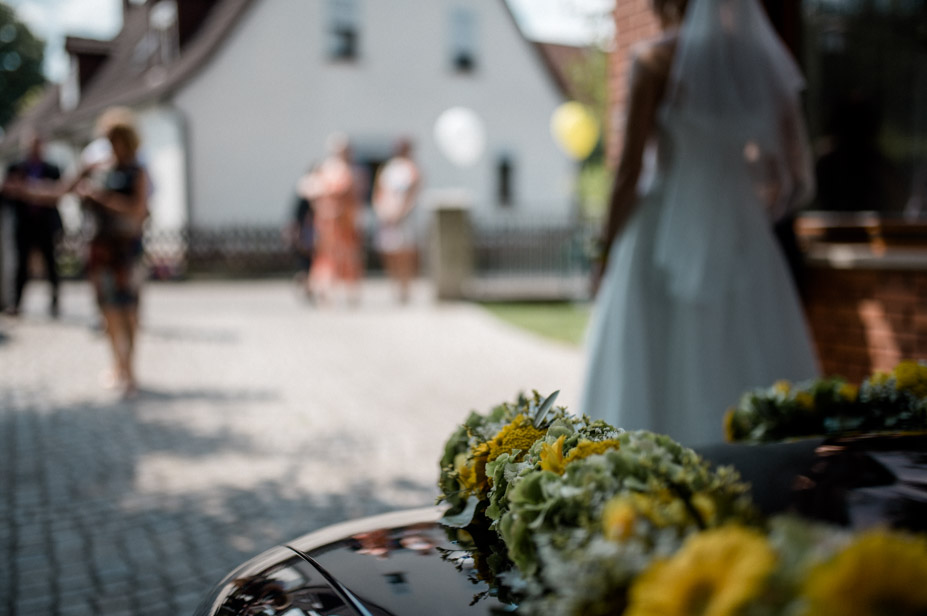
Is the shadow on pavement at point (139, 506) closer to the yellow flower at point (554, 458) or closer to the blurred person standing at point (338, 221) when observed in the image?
the yellow flower at point (554, 458)

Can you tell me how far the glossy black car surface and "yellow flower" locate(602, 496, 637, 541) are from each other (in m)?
0.32

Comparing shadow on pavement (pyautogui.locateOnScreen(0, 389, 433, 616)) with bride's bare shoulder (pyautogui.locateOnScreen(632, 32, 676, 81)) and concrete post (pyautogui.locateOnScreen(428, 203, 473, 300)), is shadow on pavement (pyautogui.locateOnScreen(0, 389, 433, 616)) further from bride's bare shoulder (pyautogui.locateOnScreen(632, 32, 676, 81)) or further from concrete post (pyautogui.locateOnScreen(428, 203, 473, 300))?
concrete post (pyautogui.locateOnScreen(428, 203, 473, 300))

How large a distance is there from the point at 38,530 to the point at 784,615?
3.99m

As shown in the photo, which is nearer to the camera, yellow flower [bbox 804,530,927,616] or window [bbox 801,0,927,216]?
→ yellow flower [bbox 804,530,927,616]

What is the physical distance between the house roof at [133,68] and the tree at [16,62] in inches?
80.8

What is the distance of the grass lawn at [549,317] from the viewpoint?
35.0 feet

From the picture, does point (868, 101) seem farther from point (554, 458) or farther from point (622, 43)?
point (554, 458)

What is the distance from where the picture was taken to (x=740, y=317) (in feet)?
11.9

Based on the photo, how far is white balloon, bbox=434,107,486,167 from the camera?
24844 mm

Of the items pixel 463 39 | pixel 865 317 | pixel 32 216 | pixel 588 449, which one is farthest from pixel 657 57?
pixel 463 39

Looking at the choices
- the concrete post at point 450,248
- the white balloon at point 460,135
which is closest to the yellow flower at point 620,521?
the concrete post at point 450,248

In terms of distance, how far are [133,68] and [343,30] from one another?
742 centimetres

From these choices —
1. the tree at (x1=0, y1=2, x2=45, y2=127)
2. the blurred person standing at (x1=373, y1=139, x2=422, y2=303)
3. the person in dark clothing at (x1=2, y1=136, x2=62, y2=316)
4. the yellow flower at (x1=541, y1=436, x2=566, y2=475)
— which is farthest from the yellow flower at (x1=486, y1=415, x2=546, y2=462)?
the tree at (x1=0, y1=2, x2=45, y2=127)

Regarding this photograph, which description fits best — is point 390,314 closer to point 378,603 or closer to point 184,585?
point 184,585
